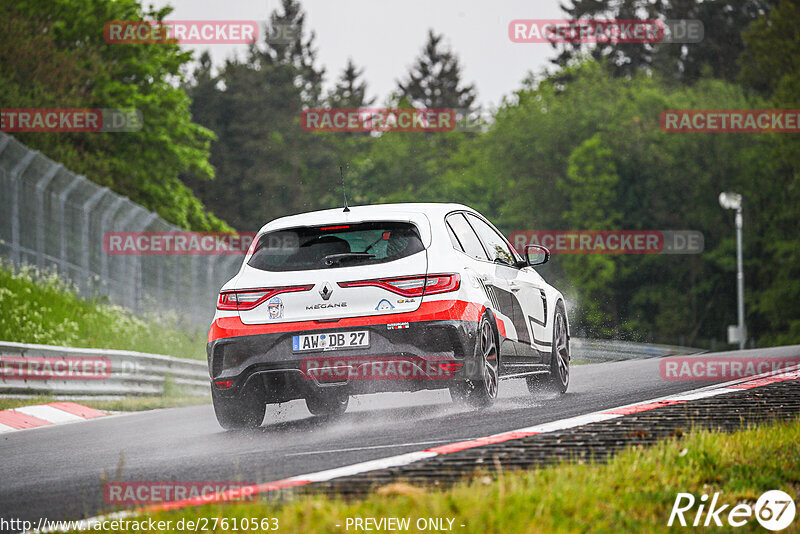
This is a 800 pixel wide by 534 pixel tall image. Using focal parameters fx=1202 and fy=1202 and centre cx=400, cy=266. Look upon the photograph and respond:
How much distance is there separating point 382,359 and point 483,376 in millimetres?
874

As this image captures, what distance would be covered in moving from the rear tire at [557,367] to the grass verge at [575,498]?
5.14m

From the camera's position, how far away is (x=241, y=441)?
846cm

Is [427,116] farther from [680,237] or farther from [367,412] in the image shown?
[367,412]

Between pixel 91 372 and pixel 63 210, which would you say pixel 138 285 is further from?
pixel 91 372

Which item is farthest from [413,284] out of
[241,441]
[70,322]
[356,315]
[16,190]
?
[16,190]

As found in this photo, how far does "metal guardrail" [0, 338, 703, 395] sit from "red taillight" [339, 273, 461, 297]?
22.0ft

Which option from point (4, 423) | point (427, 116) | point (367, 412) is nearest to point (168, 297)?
point (4, 423)

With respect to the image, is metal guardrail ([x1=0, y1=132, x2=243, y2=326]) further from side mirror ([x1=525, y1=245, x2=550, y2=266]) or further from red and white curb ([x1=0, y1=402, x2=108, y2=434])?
side mirror ([x1=525, y1=245, x2=550, y2=266])

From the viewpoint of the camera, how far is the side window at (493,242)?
10109 millimetres

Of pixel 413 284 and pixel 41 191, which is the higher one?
pixel 41 191

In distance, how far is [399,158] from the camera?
74.4 meters

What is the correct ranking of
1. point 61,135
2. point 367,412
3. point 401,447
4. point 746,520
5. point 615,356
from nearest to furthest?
1. point 746,520
2. point 401,447
3. point 367,412
4. point 615,356
5. point 61,135

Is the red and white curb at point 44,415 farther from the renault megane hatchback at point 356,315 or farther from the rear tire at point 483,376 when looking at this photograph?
the rear tire at point 483,376

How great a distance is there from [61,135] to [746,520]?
1609 inches
